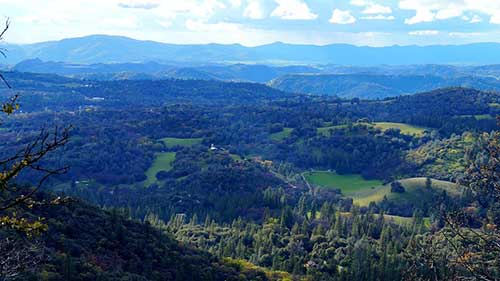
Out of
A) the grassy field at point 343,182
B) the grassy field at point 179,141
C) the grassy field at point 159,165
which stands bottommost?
the grassy field at point 343,182

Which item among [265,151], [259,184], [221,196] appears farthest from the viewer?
[265,151]

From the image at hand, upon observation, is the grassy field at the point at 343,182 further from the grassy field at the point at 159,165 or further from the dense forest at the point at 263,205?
A: the grassy field at the point at 159,165

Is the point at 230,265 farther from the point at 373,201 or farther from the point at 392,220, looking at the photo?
the point at 373,201

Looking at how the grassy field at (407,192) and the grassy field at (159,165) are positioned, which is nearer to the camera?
the grassy field at (407,192)

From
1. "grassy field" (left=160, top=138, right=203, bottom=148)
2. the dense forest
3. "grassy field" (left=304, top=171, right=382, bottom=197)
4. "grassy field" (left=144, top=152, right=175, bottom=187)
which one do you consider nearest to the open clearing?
"grassy field" (left=304, top=171, right=382, bottom=197)

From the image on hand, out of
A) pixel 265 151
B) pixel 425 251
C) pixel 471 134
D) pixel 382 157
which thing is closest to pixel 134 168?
pixel 265 151

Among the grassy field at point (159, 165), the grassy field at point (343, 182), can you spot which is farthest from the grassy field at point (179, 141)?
the grassy field at point (343, 182)
